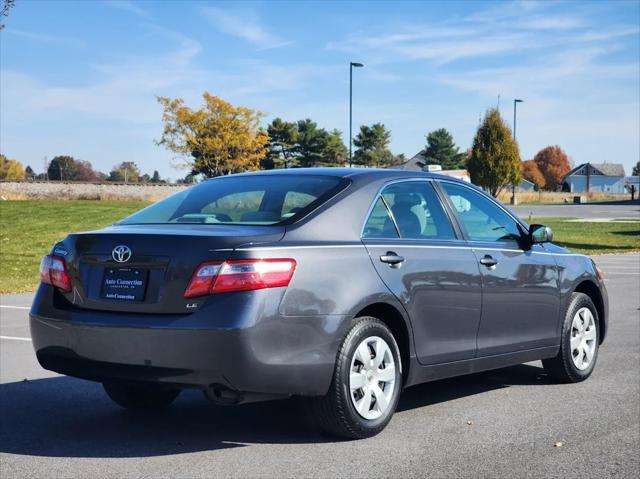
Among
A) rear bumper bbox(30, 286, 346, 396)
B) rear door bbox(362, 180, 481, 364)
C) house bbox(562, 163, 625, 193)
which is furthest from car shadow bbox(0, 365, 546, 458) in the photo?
house bbox(562, 163, 625, 193)

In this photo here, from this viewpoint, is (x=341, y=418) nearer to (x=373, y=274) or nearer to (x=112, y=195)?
(x=373, y=274)

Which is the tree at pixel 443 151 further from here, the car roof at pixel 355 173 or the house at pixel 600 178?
the car roof at pixel 355 173

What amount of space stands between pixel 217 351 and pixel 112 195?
55110mm

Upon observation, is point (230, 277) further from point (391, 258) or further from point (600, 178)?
point (600, 178)

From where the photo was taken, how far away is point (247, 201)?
5.90 meters

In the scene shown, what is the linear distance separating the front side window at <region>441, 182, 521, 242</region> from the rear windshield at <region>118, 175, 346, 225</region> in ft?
3.66

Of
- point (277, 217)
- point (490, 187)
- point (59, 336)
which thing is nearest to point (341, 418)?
point (277, 217)

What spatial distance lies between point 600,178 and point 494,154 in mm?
121402

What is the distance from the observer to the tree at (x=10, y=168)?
535 ft

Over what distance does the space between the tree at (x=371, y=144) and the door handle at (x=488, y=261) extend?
99.5m

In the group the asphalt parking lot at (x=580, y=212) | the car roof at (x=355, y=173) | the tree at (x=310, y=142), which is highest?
the tree at (x=310, y=142)

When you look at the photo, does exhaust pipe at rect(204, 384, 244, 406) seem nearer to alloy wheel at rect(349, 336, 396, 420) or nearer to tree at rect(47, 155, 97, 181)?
alloy wheel at rect(349, 336, 396, 420)

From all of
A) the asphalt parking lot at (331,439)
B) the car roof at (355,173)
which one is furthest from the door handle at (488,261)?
the asphalt parking lot at (331,439)

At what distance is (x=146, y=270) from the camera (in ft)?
16.5
